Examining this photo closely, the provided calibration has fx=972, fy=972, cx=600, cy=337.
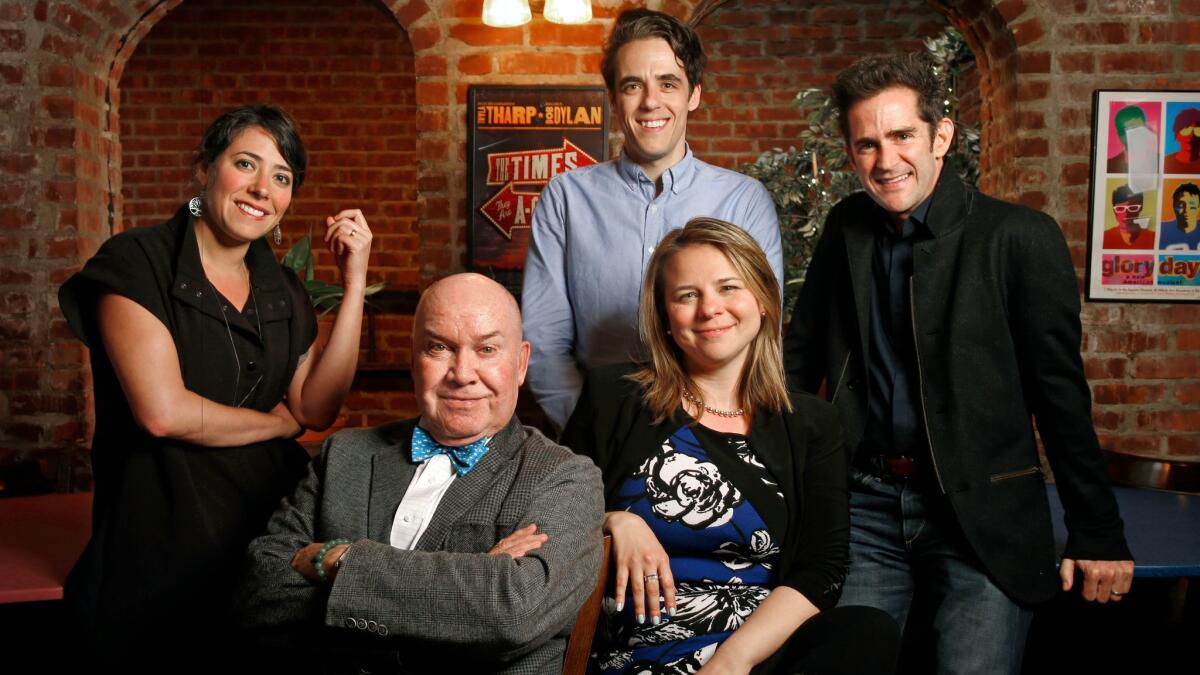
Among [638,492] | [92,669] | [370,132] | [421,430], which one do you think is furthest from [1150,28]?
[370,132]

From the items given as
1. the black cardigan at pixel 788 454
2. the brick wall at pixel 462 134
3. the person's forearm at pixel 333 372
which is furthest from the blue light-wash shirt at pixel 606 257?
the brick wall at pixel 462 134

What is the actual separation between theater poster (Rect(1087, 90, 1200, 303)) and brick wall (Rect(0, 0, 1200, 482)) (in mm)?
60

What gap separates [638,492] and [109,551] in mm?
1023

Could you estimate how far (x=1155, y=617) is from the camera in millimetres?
2363

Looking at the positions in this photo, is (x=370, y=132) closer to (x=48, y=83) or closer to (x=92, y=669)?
(x=48, y=83)

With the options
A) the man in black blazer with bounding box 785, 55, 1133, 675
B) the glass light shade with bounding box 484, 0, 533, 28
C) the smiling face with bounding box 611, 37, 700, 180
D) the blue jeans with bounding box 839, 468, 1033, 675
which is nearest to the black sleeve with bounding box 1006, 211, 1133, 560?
the man in black blazer with bounding box 785, 55, 1133, 675

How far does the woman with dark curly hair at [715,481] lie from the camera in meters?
1.75

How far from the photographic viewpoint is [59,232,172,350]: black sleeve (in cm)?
186

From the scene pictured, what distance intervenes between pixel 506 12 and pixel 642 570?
2.63 m

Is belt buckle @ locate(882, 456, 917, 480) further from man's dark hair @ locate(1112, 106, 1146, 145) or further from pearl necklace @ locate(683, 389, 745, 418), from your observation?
man's dark hair @ locate(1112, 106, 1146, 145)

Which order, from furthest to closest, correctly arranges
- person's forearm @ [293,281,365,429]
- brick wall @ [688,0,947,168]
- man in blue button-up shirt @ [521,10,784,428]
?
1. brick wall @ [688,0,947,168]
2. man in blue button-up shirt @ [521,10,784,428]
3. person's forearm @ [293,281,365,429]

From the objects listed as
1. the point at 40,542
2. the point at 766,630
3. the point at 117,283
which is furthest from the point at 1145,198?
the point at 40,542

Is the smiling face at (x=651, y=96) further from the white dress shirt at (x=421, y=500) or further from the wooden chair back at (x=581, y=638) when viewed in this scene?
the wooden chair back at (x=581, y=638)

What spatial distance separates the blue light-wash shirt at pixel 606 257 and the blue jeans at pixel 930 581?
1.93 ft
